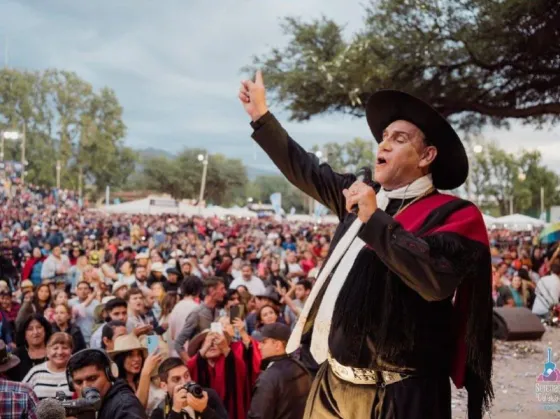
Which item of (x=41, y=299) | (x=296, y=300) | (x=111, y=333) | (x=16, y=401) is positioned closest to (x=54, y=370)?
(x=111, y=333)

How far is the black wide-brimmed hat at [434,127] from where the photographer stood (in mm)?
2375

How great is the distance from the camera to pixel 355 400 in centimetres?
219

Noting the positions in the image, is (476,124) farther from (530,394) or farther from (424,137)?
(424,137)

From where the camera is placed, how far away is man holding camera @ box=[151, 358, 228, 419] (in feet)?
13.6

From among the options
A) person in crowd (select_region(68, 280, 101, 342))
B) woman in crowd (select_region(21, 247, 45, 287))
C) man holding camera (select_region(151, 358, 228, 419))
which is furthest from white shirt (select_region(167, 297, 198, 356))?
woman in crowd (select_region(21, 247, 45, 287))

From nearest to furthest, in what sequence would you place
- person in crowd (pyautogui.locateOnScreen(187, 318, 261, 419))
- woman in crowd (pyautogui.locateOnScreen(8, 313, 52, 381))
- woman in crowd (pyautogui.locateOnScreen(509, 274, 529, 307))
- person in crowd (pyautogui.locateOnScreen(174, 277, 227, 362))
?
person in crowd (pyautogui.locateOnScreen(187, 318, 261, 419))
woman in crowd (pyautogui.locateOnScreen(8, 313, 52, 381))
person in crowd (pyautogui.locateOnScreen(174, 277, 227, 362))
woman in crowd (pyautogui.locateOnScreen(509, 274, 529, 307))

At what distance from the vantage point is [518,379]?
24.6ft


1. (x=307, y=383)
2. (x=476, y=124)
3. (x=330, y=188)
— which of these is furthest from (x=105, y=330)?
(x=476, y=124)

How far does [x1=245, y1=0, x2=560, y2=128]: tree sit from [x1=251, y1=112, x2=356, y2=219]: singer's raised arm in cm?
750

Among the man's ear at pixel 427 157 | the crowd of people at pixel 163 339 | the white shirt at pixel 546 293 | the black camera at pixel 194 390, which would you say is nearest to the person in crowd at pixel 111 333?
the crowd of people at pixel 163 339

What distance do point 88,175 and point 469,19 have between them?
77.0 metres

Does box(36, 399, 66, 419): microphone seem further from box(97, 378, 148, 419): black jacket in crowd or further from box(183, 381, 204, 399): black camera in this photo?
box(183, 381, 204, 399): black camera

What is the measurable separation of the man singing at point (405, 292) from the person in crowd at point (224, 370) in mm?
2927

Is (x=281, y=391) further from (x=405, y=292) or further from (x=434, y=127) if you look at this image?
(x=434, y=127)
